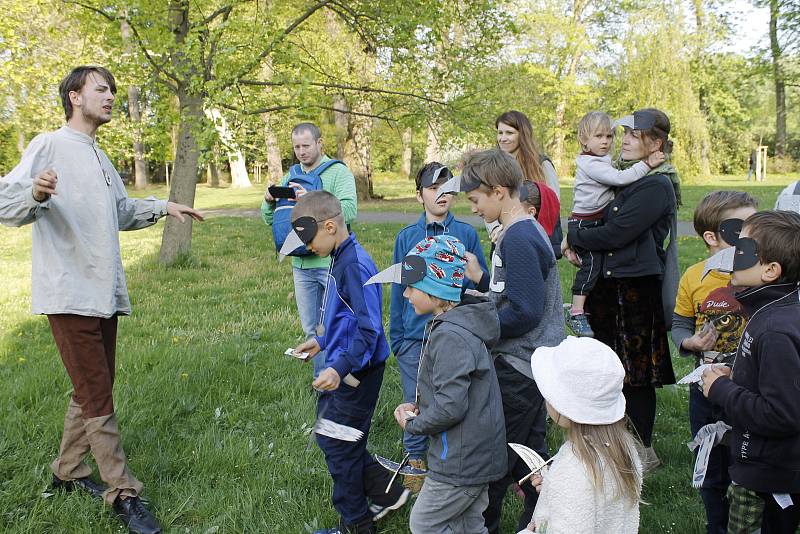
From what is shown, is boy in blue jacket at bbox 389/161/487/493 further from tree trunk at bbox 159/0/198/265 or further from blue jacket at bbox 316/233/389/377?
tree trunk at bbox 159/0/198/265

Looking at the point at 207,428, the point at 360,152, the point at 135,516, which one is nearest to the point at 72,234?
the point at 135,516

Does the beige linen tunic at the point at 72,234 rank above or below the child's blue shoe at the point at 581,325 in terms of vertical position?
above

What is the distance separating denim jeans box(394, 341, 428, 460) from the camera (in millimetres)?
4176

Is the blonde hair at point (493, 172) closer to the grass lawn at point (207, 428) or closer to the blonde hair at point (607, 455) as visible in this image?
the blonde hair at point (607, 455)

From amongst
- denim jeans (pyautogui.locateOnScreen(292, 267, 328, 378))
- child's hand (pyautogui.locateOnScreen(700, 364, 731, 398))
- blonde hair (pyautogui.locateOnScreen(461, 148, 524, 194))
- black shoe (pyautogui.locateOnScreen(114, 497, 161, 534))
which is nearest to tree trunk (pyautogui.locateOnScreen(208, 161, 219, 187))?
denim jeans (pyautogui.locateOnScreen(292, 267, 328, 378))

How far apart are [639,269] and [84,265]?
3206mm

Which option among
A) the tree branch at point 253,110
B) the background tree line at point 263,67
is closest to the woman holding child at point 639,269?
the background tree line at point 263,67

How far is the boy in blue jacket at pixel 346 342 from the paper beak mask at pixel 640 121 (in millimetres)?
1759

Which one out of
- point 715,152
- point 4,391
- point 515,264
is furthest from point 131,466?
point 715,152

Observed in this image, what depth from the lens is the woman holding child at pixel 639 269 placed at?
12.8 ft

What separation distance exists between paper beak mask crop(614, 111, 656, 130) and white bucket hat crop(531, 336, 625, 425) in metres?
2.02

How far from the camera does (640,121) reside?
12.7ft

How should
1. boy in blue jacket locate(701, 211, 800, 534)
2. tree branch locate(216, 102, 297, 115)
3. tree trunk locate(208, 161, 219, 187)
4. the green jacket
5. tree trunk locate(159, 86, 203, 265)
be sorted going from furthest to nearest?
tree trunk locate(208, 161, 219, 187) < tree trunk locate(159, 86, 203, 265) < tree branch locate(216, 102, 297, 115) < the green jacket < boy in blue jacket locate(701, 211, 800, 534)

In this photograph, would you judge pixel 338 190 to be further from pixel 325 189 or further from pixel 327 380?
pixel 327 380
